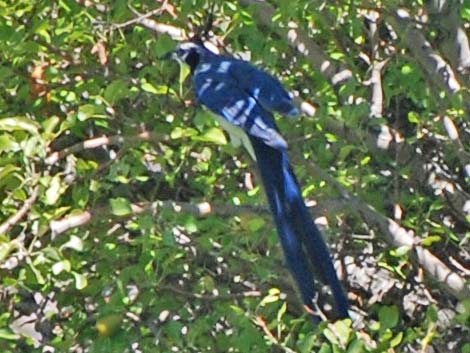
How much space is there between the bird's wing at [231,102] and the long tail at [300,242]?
0.18 m

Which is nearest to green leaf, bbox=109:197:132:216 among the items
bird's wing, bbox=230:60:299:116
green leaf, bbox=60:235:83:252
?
green leaf, bbox=60:235:83:252

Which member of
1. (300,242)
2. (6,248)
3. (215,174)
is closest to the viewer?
(6,248)

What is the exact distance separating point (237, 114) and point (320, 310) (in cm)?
57

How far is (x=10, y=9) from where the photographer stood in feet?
11.9

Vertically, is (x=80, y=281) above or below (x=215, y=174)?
below

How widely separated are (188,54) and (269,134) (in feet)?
1.11

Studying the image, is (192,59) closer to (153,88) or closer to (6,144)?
(153,88)

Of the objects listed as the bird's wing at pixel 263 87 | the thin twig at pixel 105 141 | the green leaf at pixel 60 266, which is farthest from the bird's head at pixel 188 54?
the green leaf at pixel 60 266

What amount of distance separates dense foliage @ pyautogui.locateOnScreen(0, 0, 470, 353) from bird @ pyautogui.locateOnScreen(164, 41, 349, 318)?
0.06 m

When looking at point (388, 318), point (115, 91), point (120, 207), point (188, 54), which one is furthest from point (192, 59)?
point (388, 318)

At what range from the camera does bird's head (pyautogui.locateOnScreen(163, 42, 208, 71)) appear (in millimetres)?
3453

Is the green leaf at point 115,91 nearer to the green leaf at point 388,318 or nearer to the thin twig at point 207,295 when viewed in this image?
the thin twig at point 207,295

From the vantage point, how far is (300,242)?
3.25m

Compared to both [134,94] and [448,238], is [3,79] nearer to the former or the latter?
[134,94]
